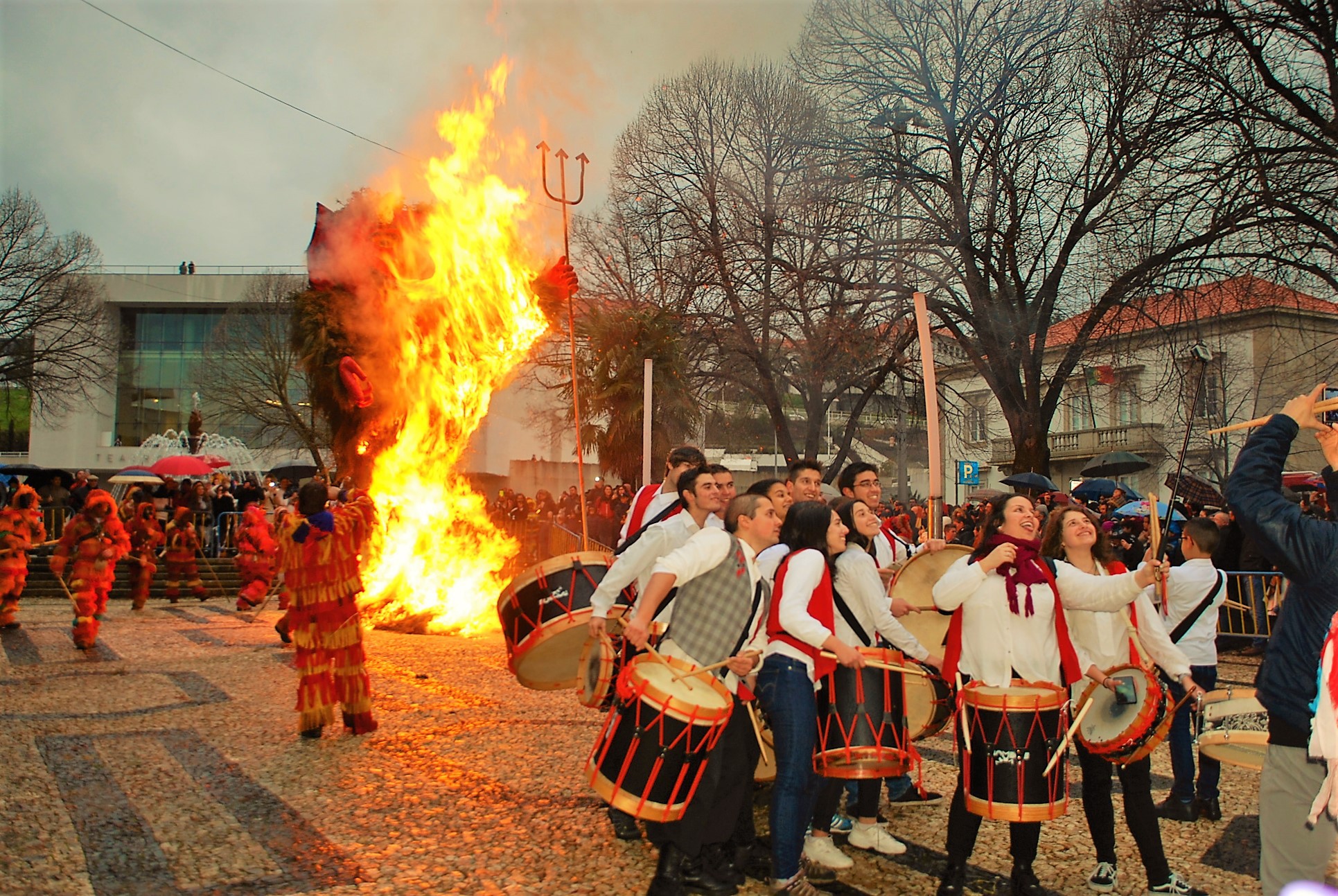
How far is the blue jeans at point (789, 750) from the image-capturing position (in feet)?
13.7

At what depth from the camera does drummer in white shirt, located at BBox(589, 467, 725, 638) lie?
4707mm

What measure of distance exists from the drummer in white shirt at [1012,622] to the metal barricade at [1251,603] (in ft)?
25.3

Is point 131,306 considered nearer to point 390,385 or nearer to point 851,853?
point 390,385

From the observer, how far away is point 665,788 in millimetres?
4027

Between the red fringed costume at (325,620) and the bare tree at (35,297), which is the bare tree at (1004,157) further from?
the bare tree at (35,297)

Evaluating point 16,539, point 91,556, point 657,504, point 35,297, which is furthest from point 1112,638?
point 35,297

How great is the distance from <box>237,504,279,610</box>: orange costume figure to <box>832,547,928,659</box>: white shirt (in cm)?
1212

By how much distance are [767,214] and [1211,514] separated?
10176 millimetres

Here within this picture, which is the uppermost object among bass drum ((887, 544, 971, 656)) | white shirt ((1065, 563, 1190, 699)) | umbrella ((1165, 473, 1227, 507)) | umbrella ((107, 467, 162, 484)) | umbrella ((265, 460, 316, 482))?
umbrella ((265, 460, 316, 482))

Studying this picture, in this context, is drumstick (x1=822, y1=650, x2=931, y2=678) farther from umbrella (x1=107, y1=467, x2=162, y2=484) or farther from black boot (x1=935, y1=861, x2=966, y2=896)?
umbrella (x1=107, y1=467, x2=162, y2=484)

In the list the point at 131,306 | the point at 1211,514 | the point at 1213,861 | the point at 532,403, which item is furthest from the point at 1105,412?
the point at 131,306

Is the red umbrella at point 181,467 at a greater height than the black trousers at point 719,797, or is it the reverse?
the red umbrella at point 181,467

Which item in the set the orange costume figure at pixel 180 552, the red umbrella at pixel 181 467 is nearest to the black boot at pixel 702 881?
the orange costume figure at pixel 180 552

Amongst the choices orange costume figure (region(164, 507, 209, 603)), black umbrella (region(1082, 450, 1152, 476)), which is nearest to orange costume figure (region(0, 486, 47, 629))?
orange costume figure (region(164, 507, 209, 603))
